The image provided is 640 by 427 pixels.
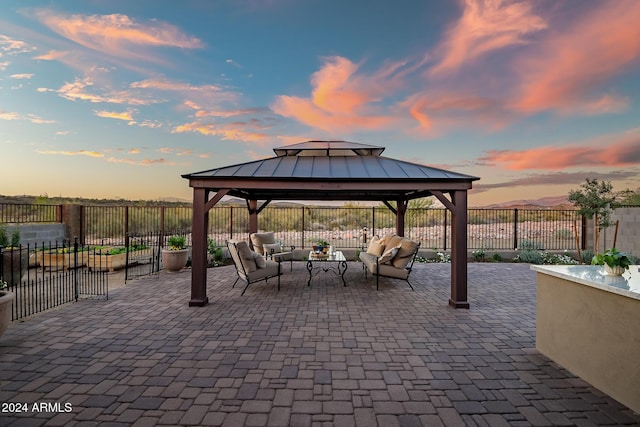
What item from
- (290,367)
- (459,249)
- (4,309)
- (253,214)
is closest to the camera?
(290,367)

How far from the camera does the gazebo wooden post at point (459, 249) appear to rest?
5.25 m

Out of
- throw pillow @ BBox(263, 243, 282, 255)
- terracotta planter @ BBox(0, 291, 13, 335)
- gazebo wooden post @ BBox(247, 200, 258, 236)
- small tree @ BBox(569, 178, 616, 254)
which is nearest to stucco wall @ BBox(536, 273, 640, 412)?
terracotta planter @ BBox(0, 291, 13, 335)

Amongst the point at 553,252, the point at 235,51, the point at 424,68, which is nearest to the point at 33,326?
the point at 235,51

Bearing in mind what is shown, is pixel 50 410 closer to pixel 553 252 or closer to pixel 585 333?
pixel 585 333

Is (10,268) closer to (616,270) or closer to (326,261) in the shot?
(326,261)

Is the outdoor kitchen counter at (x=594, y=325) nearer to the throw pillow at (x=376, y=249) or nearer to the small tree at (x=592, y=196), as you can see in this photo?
the throw pillow at (x=376, y=249)

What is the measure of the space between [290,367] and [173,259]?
6648mm

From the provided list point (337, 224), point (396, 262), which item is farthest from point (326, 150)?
point (337, 224)

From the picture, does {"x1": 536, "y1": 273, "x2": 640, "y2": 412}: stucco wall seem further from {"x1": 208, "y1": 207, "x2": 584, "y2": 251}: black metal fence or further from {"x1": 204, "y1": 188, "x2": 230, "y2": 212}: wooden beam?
{"x1": 208, "y1": 207, "x2": 584, "y2": 251}: black metal fence

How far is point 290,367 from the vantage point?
3.05 m

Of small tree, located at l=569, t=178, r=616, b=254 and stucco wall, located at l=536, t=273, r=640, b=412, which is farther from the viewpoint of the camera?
small tree, located at l=569, t=178, r=616, b=254

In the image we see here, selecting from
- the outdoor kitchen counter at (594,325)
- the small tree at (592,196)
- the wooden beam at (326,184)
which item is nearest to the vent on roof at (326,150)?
the wooden beam at (326,184)

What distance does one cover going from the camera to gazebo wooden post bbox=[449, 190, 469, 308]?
5.25 meters

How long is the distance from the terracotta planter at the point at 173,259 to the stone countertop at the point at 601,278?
28.4 feet
